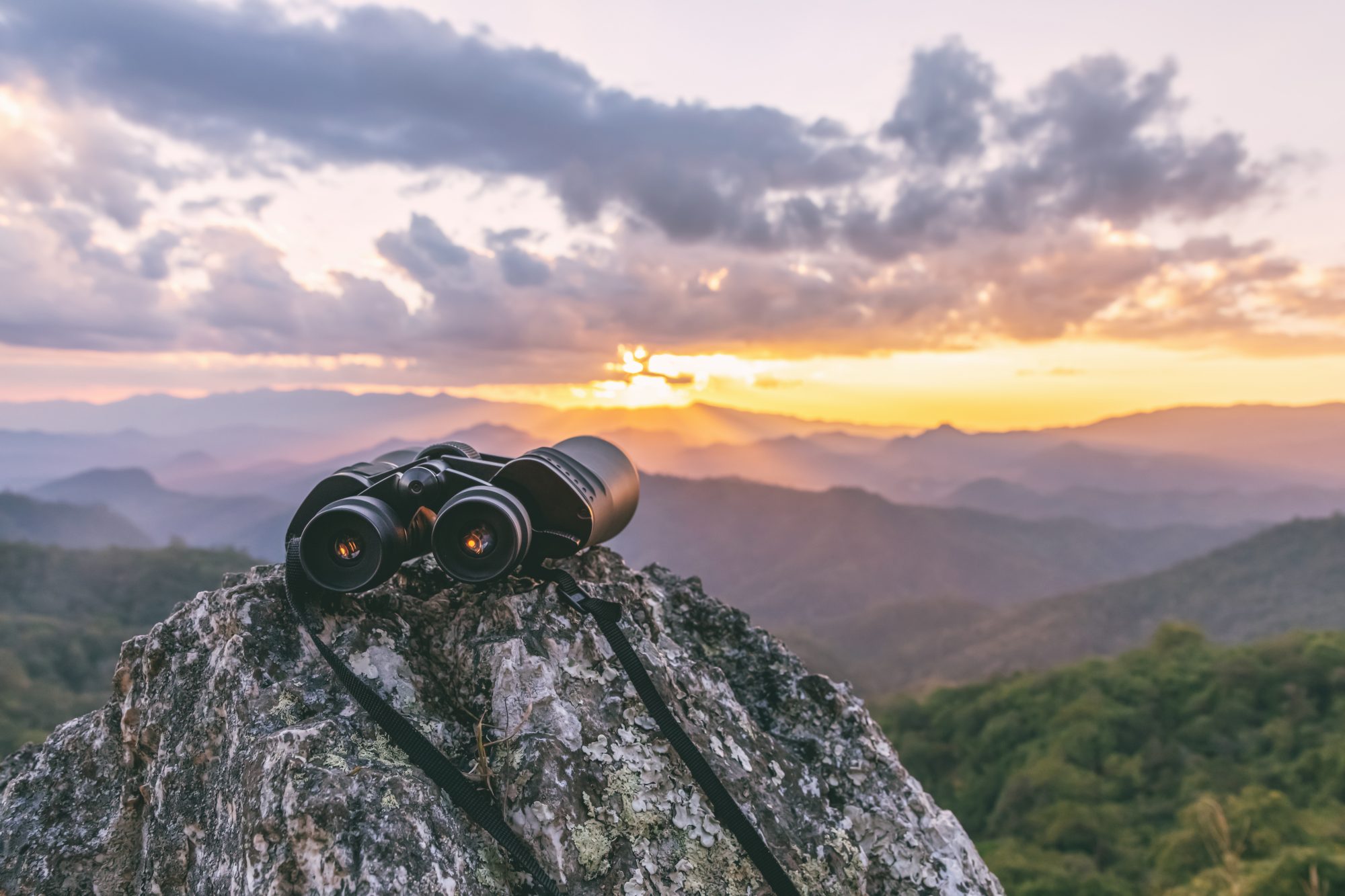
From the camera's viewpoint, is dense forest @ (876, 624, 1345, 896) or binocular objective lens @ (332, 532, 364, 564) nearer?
binocular objective lens @ (332, 532, 364, 564)

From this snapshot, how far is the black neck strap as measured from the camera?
2373 mm

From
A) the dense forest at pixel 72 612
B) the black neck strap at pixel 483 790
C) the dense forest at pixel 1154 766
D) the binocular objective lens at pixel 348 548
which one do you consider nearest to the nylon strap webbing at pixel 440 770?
the black neck strap at pixel 483 790

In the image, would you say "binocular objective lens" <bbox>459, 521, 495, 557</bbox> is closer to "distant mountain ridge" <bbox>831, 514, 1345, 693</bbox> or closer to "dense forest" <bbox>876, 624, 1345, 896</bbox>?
"dense forest" <bbox>876, 624, 1345, 896</bbox>

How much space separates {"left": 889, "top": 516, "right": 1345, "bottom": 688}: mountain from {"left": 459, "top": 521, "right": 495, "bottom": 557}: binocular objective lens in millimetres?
103566

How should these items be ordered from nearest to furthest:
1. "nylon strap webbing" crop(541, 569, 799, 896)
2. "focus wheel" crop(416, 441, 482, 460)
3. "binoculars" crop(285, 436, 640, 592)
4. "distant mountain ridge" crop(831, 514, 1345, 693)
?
1. "nylon strap webbing" crop(541, 569, 799, 896)
2. "binoculars" crop(285, 436, 640, 592)
3. "focus wheel" crop(416, 441, 482, 460)
4. "distant mountain ridge" crop(831, 514, 1345, 693)

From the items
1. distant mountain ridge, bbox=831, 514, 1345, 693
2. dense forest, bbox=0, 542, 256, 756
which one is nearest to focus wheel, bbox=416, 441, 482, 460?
dense forest, bbox=0, 542, 256, 756

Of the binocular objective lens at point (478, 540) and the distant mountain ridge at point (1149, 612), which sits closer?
the binocular objective lens at point (478, 540)

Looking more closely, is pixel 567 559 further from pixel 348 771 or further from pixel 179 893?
pixel 179 893

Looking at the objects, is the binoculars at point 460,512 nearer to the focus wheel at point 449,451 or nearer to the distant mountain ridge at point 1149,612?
the focus wheel at point 449,451

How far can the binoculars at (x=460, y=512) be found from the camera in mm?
2912

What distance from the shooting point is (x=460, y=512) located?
2914 mm

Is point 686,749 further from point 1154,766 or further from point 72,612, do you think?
point 72,612

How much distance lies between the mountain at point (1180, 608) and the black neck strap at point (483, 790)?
10331 centimetres

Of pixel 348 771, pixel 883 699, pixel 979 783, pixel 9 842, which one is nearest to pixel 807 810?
A: pixel 348 771
